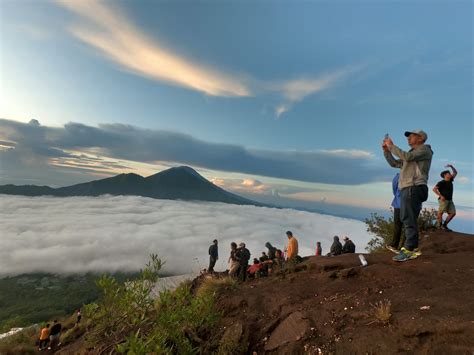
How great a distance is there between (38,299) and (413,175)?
175452 millimetres

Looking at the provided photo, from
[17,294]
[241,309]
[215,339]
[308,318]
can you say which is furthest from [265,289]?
[17,294]

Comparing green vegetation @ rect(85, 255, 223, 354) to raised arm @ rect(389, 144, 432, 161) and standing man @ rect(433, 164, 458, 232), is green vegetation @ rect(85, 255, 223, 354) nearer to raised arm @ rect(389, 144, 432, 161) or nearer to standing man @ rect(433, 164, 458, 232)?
raised arm @ rect(389, 144, 432, 161)

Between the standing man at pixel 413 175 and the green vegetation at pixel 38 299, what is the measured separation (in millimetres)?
96282

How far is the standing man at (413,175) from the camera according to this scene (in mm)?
5547

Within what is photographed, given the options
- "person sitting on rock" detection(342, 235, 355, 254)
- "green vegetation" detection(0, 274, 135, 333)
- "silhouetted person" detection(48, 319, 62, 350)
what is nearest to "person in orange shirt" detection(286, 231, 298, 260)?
"person sitting on rock" detection(342, 235, 355, 254)

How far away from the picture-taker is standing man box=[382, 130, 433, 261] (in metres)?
5.55

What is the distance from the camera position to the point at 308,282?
25.8 ft

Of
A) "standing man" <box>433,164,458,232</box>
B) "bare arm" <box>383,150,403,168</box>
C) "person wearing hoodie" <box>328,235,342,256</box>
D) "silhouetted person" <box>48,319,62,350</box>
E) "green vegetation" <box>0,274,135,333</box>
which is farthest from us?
"green vegetation" <box>0,274,135,333</box>

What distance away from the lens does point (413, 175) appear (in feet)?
18.5

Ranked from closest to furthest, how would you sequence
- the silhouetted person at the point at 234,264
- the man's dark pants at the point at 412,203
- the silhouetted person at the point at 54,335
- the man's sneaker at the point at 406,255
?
the man's dark pants at the point at 412,203 < the man's sneaker at the point at 406,255 < the silhouetted person at the point at 234,264 < the silhouetted person at the point at 54,335

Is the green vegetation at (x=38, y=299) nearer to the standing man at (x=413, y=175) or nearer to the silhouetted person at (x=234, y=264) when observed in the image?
the silhouetted person at (x=234, y=264)

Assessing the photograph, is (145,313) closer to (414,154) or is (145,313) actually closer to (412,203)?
(412,203)

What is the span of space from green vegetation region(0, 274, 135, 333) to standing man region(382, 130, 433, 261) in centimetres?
9628

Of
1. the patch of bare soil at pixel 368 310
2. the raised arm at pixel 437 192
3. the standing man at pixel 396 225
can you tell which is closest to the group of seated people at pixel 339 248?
the raised arm at pixel 437 192
